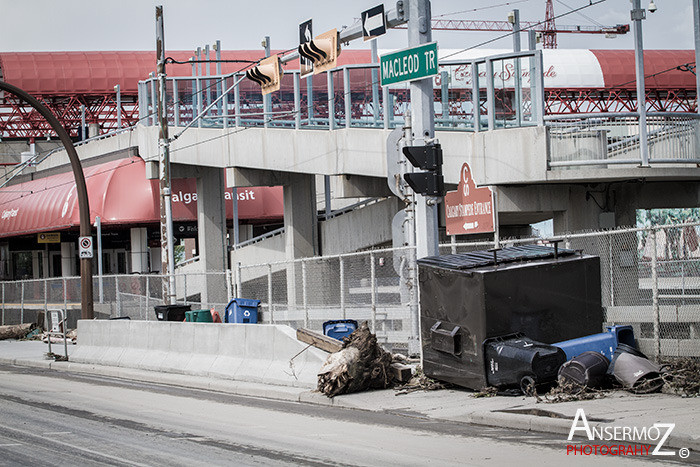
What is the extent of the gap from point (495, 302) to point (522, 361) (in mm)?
936

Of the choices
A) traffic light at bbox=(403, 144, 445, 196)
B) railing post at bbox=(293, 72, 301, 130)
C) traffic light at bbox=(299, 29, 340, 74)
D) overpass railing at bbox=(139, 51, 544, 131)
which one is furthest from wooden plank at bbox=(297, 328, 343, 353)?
railing post at bbox=(293, 72, 301, 130)

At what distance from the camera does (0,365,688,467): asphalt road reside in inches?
367

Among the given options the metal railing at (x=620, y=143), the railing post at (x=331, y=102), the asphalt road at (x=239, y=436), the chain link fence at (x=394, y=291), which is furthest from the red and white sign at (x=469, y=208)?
the railing post at (x=331, y=102)

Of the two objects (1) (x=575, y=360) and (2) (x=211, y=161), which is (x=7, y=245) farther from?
(1) (x=575, y=360)

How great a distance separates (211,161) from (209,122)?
145cm

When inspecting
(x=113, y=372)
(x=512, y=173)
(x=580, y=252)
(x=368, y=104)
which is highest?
(x=368, y=104)

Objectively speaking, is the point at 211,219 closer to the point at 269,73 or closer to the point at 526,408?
the point at 269,73

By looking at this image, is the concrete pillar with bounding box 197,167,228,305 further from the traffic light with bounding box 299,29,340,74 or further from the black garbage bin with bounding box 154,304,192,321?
the traffic light with bounding box 299,29,340,74

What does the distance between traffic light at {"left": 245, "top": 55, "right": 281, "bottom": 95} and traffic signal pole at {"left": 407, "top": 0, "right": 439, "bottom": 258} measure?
6.52 metres

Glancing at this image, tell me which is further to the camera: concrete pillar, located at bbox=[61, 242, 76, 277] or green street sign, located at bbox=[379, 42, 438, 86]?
concrete pillar, located at bbox=[61, 242, 76, 277]

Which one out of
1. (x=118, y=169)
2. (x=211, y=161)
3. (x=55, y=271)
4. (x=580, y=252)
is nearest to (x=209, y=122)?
(x=211, y=161)

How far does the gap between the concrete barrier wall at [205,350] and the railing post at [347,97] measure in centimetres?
904

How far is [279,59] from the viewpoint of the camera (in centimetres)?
2144

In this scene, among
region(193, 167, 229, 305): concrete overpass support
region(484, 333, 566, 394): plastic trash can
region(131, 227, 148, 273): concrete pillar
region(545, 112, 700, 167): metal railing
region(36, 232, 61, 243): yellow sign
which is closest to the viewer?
region(484, 333, 566, 394): plastic trash can
